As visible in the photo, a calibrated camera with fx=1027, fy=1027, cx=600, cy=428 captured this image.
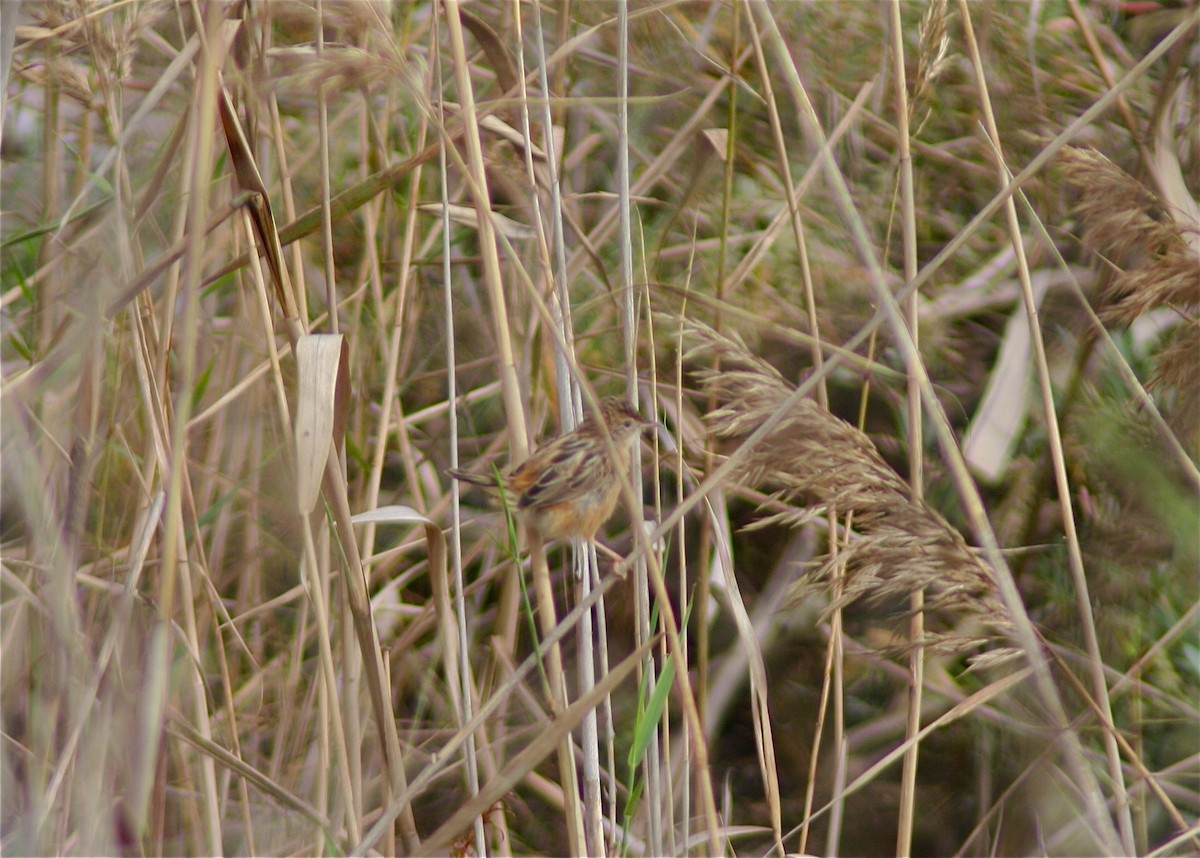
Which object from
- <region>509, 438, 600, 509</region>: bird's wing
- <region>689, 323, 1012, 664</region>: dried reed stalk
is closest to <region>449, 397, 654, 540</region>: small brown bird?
<region>509, 438, 600, 509</region>: bird's wing

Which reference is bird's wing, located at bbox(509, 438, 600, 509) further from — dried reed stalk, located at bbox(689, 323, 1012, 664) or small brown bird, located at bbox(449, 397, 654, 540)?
dried reed stalk, located at bbox(689, 323, 1012, 664)

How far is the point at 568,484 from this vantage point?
1.44 m

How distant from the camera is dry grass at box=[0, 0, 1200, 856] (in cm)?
141

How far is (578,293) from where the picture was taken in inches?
97.9

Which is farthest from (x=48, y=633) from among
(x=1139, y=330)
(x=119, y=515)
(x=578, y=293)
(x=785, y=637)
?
(x=1139, y=330)

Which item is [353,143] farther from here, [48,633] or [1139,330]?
[1139,330]

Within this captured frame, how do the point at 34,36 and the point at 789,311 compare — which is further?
the point at 789,311

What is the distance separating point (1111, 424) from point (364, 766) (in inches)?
72.1

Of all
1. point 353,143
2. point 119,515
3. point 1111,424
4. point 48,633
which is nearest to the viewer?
point 48,633

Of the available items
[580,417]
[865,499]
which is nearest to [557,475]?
[580,417]

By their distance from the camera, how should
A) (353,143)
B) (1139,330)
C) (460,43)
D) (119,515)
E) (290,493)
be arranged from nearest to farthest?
(460,43) < (290,493) < (119,515) < (1139,330) < (353,143)

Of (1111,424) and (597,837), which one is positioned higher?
(1111,424)

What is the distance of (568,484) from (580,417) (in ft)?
0.76

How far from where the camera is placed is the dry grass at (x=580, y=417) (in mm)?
1409
